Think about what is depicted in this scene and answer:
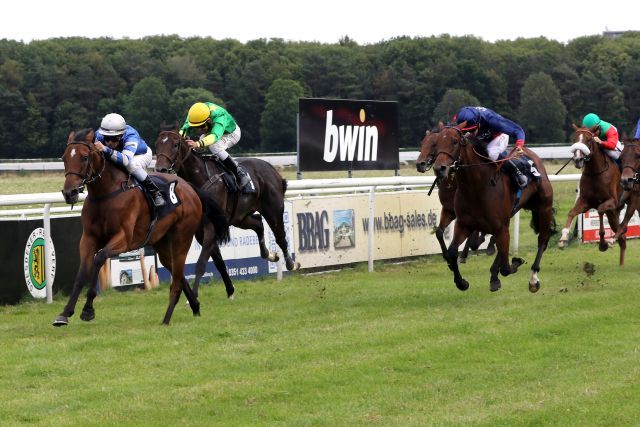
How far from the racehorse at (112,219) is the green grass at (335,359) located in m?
0.41

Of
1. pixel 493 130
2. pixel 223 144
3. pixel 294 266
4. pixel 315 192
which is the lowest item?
pixel 294 266

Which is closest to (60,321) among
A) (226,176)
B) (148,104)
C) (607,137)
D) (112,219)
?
(112,219)

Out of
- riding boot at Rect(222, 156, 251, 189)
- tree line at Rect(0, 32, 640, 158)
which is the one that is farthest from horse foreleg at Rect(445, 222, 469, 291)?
tree line at Rect(0, 32, 640, 158)

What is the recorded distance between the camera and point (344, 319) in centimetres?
868

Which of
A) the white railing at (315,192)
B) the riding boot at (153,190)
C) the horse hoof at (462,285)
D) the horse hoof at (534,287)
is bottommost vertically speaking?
the horse hoof at (534,287)

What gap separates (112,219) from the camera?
806cm

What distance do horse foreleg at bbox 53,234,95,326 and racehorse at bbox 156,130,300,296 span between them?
1479 mm

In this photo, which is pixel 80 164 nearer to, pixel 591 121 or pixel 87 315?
pixel 87 315

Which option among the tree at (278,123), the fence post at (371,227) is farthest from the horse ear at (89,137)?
the tree at (278,123)

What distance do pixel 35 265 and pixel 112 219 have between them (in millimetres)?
2182

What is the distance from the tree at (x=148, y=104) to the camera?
178ft

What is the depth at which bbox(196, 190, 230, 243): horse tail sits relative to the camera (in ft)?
31.0

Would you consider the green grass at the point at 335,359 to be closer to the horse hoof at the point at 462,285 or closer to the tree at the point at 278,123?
the horse hoof at the point at 462,285

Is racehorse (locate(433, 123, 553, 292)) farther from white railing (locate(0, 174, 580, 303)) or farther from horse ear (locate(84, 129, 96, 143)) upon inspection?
horse ear (locate(84, 129, 96, 143))
